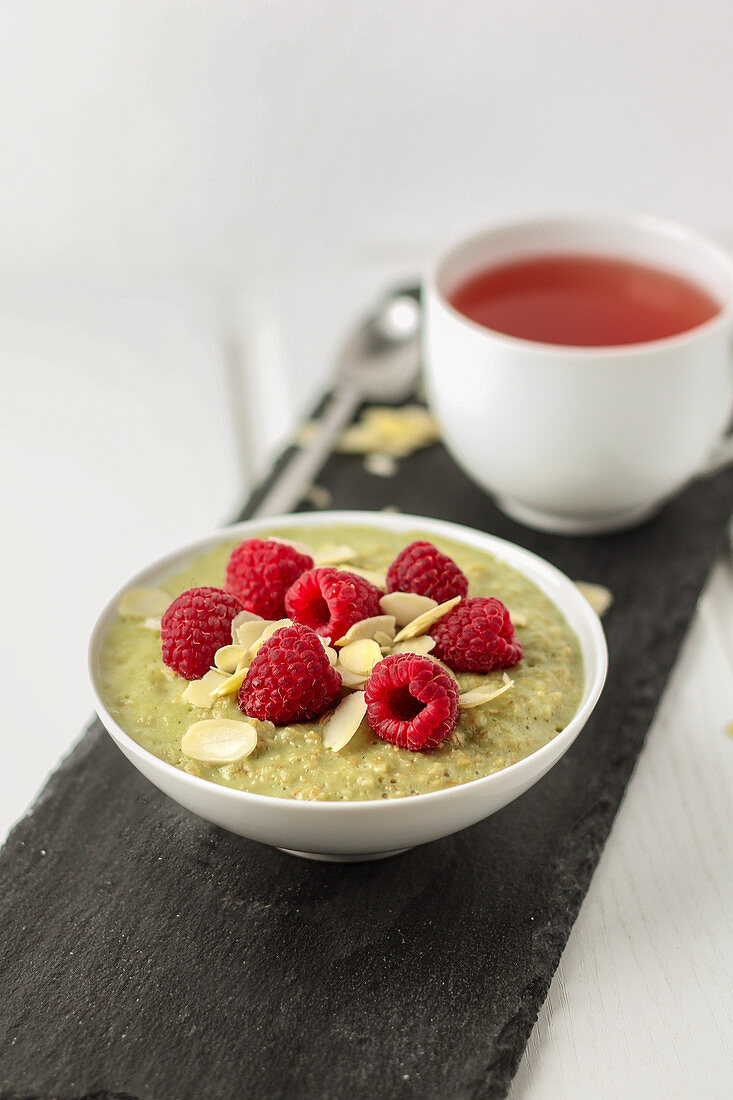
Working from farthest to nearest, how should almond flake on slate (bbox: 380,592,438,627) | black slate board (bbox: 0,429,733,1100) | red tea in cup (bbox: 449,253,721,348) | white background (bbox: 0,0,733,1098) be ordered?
white background (bbox: 0,0,733,1098), red tea in cup (bbox: 449,253,721,348), almond flake on slate (bbox: 380,592,438,627), black slate board (bbox: 0,429,733,1100)

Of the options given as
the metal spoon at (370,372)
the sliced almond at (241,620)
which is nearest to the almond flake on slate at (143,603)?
the sliced almond at (241,620)

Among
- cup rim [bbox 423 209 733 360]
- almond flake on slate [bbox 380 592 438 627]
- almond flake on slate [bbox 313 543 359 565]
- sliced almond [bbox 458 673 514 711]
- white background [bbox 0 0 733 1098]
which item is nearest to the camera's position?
sliced almond [bbox 458 673 514 711]

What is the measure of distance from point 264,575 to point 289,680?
0.68ft

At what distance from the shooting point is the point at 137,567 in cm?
203

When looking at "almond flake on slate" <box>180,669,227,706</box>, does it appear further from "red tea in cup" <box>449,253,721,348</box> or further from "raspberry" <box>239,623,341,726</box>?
"red tea in cup" <box>449,253,721,348</box>

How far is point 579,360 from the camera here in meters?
1.71

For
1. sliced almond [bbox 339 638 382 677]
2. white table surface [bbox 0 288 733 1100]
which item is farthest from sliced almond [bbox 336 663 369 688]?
white table surface [bbox 0 288 733 1100]

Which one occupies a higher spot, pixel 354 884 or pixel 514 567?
pixel 514 567

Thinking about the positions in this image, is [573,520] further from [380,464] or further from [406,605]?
[406,605]

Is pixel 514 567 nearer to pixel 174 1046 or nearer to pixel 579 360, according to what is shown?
pixel 579 360

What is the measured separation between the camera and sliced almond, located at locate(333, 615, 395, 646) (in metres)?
1.33

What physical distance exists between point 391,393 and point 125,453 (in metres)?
0.55

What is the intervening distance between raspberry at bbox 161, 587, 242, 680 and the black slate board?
0.73 feet

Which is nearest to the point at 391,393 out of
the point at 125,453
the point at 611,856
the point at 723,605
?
the point at 125,453
